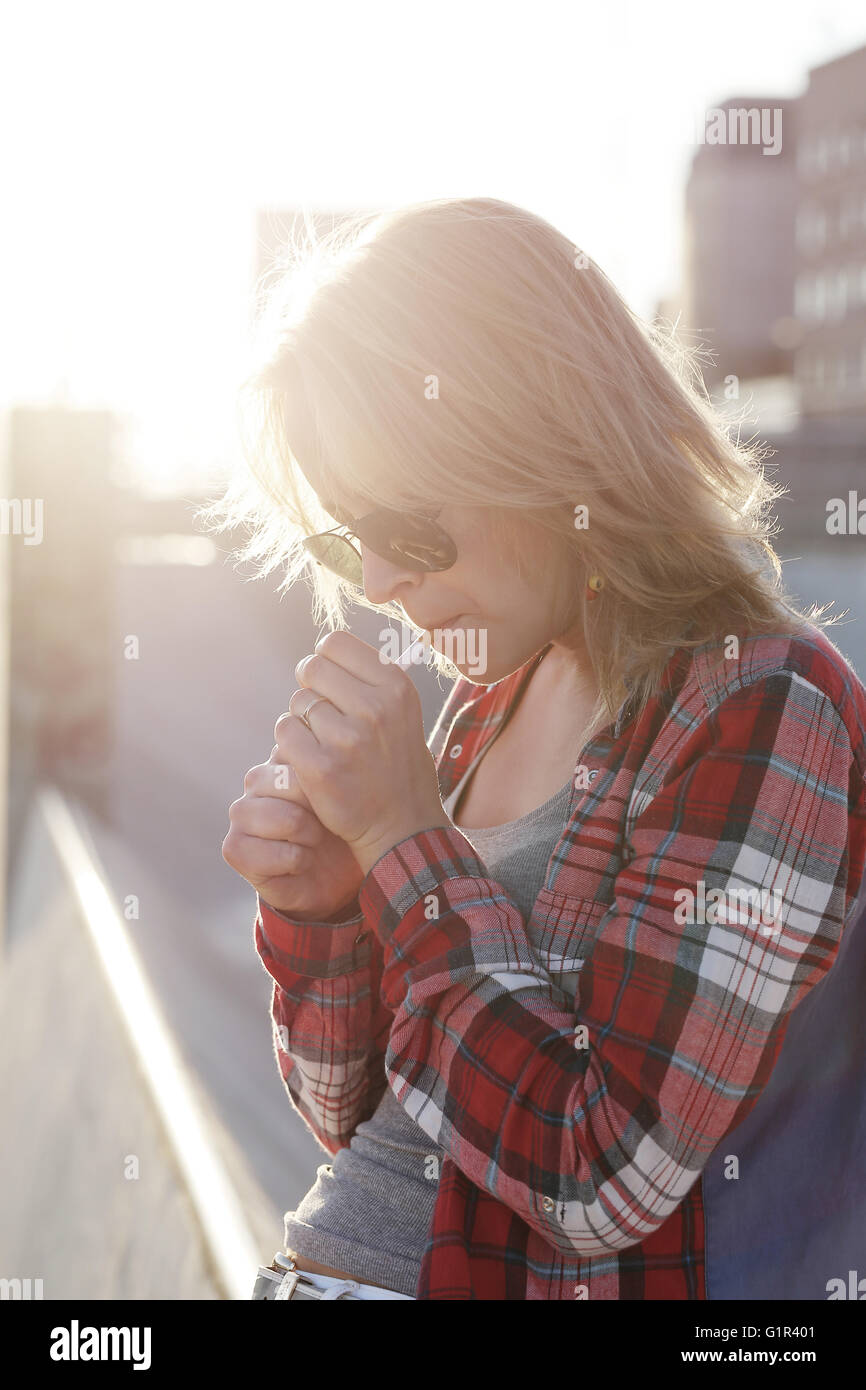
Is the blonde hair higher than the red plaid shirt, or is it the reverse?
the blonde hair

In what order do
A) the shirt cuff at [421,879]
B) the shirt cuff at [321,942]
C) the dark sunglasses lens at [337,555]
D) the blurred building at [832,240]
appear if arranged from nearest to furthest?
the shirt cuff at [421,879], the shirt cuff at [321,942], the dark sunglasses lens at [337,555], the blurred building at [832,240]

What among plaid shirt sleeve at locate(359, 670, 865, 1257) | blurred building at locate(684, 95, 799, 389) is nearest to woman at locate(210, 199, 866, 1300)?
plaid shirt sleeve at locate(359, 670, 865, 1257)

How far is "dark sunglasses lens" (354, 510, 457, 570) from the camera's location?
1476 mm

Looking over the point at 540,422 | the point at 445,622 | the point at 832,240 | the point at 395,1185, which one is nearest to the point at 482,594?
the point at 445,622

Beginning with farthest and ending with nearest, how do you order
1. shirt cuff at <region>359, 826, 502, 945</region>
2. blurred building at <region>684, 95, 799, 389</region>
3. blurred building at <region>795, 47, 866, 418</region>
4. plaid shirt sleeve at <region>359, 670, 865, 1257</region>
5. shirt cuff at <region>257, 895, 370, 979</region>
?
blurred building at <region>684, 95, 799, 389</region> < blurred building at <region>795, 47, 866, 418</region> < shirt cuff at <region>257, 895, 370, 979</region> < shirt cuff at <region>359, 826, 502, 945</region> < plaid shirt sleeve at <region>359, 670, 865, 1257</region>

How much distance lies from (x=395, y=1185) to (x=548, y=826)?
0.44m

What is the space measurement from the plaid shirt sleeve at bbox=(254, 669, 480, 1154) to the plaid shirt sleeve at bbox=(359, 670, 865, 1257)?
1.06ft

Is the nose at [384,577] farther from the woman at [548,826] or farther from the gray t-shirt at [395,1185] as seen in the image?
the gray t-shirt at [395,1185]

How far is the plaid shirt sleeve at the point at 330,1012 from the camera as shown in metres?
1.59

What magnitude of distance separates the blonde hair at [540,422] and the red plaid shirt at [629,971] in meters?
0.12

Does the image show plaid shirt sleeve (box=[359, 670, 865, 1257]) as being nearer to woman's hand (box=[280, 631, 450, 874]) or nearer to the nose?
woman's hand (box=[280, 631, 450, 874])

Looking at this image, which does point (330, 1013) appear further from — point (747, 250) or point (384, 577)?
Result: point (747, 250)

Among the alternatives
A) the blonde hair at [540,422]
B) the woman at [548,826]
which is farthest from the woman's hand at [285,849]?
the blonde hair at [540,422]
